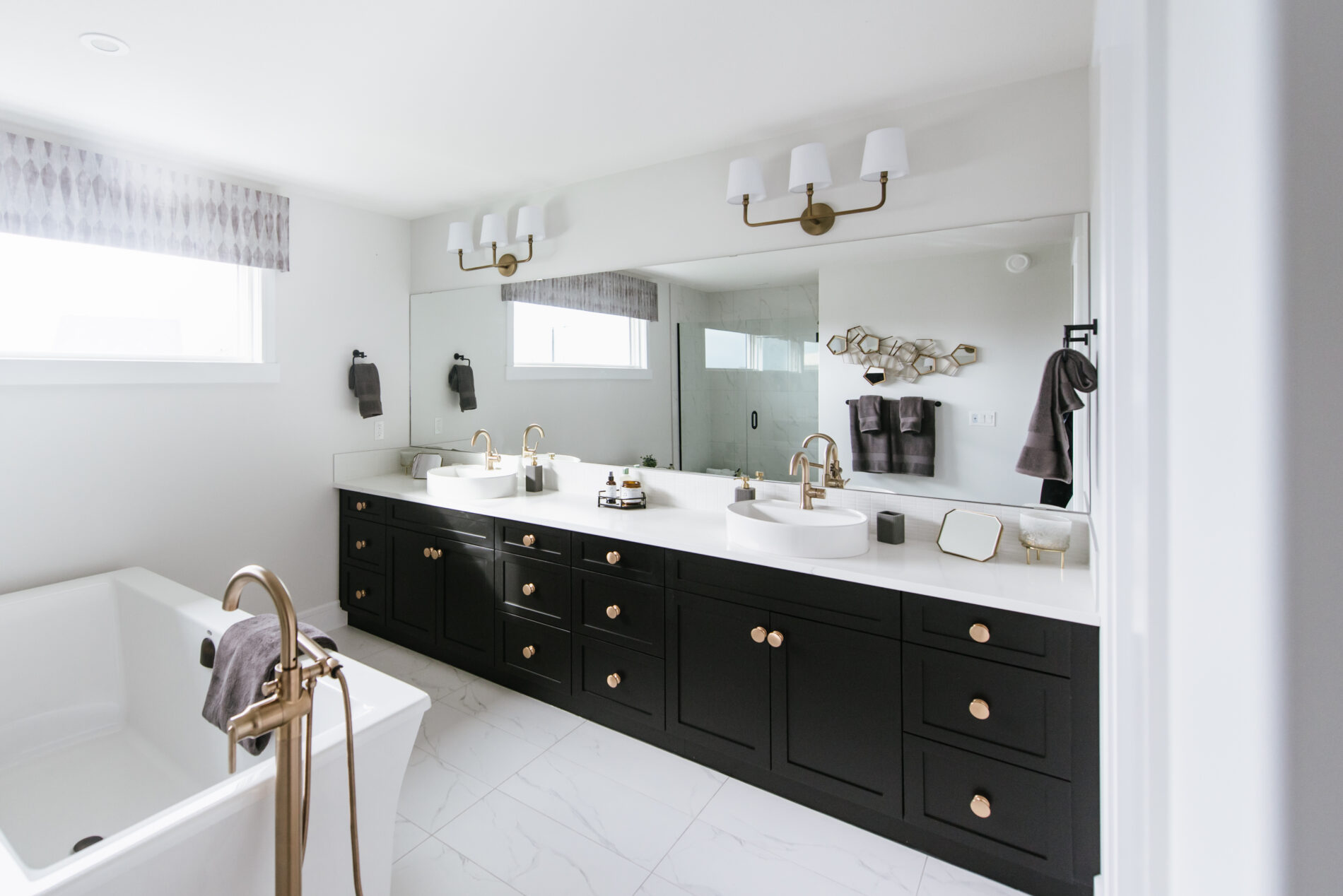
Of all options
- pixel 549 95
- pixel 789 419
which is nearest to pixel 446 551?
pixel 789 419

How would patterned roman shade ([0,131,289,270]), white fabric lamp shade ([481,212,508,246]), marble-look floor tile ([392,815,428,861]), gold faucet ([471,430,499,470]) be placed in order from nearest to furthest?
marble-look floor tile ([392,815,428,861])
patterned roman shade ([0,131,289,270])
white fabric lamp shade ([481,212,508,246])
gold faucet ([471,430,499,470])

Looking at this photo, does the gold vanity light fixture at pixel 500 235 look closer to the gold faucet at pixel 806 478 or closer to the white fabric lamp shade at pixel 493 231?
the white fabric lamp shade at pixel 493 231

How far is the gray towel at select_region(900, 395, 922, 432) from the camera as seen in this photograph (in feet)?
7.59

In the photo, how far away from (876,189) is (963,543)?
51.9 inches

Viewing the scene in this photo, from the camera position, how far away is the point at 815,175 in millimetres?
2295

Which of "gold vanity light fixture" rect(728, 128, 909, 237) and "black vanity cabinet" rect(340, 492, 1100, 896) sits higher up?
"gold vanity light fixture" rect(728, 128, 909, 237)

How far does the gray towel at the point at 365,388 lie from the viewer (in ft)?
11.6

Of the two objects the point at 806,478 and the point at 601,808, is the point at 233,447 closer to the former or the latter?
the point at 601,808

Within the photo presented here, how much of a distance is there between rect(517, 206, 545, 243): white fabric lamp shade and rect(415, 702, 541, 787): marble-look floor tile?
2.24m

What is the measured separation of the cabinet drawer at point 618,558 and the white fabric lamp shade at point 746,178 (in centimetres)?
141

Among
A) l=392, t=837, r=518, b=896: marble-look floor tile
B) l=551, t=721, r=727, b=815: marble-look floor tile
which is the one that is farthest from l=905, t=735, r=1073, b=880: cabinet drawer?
l=392, t=837, r=518, b=896: marble-look floor tile

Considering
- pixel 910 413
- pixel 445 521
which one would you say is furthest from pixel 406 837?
pixel 910 413

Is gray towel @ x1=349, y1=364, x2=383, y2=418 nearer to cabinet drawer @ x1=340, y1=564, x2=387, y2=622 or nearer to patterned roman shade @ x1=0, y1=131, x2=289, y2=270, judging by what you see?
patterned roman shade @ x1=0, y1=131, x2=289, y2=270

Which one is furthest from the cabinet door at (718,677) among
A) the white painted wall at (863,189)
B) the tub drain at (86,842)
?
the tub drain at (86,842)
